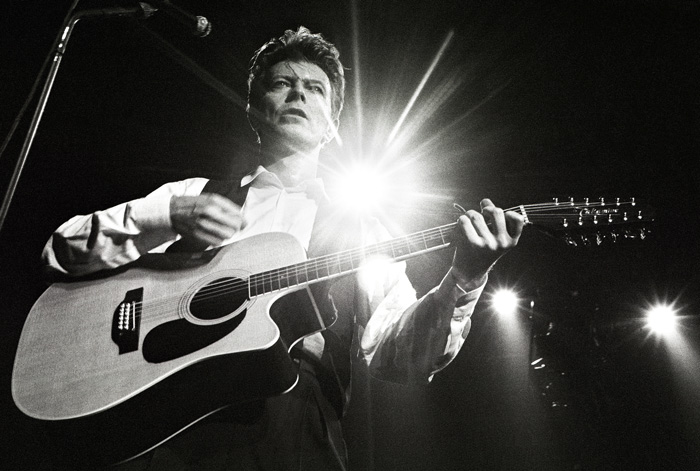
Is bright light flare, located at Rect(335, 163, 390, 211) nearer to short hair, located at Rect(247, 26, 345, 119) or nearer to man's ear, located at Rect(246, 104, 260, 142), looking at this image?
short hair, located at Rect(247, 26, 345, 119)

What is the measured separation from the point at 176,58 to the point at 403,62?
5.30ft

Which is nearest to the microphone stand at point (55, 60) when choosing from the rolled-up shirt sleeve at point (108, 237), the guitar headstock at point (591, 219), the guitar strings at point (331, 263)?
the rolled-up shirt sleeve at point (108, 237)

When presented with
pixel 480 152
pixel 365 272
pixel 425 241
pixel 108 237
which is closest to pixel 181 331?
pixel 108 237

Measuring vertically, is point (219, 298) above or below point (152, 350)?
above

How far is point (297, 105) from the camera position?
2.23 m

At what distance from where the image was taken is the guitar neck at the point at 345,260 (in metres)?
1.53

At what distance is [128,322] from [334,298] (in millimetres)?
793

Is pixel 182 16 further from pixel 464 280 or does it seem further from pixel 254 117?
pixel 464 280

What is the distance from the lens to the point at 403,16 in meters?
2.82

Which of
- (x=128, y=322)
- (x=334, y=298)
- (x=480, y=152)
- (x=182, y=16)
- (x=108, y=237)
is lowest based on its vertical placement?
(x=128, y=322)

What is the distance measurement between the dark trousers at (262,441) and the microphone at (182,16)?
1.52 m

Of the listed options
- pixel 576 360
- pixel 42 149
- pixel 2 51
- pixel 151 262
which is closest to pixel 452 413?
pixel 576 360

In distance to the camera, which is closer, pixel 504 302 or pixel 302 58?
pixel 302 58

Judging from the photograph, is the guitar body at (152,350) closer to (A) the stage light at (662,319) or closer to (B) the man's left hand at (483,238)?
(B) the man's left hand at (483,238)
